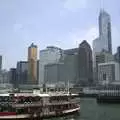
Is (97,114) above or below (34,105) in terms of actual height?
below

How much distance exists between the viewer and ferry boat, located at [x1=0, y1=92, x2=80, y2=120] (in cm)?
5719

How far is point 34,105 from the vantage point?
2409 inches

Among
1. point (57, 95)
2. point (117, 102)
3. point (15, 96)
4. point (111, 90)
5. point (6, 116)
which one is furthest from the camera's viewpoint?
point (111, 90)

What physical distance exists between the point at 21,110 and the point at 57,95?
14636 millimetres

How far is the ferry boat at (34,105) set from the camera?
5719 cm

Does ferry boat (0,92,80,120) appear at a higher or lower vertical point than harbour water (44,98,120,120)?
higher

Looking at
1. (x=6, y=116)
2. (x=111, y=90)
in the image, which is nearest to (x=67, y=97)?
(x=6, y=116)

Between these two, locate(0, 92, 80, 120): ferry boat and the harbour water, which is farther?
the harbour water

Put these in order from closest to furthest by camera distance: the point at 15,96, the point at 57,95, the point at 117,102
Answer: the point at 15,96
the point at 57,95
the point at 117,102

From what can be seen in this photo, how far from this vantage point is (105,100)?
13412 centimetres

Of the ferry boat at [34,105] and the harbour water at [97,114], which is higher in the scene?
the ferry boat at [34,105]

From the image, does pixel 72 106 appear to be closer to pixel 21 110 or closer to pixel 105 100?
pixel 21 110

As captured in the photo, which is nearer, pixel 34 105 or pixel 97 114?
pixel 34 105

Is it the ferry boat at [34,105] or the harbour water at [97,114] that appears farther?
the harbour water at [97,114]
